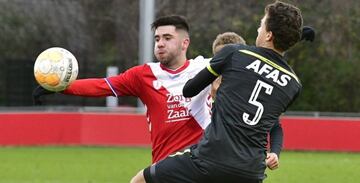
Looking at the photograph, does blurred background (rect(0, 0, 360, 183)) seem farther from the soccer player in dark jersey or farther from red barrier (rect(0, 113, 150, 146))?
the soccer player in dark jersey

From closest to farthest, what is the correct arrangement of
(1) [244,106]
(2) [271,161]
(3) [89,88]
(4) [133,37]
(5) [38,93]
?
(1) [244,106]
(2) [271,161]
(5) [38,93]
(3) [89,88]
(4) [133,37]

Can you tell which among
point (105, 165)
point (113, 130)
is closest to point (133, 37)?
point (113, 130)

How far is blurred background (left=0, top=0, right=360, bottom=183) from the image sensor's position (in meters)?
15.8

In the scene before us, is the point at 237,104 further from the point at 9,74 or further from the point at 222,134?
the point at 9,74

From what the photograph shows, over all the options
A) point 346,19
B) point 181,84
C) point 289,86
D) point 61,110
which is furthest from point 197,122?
point 346,19

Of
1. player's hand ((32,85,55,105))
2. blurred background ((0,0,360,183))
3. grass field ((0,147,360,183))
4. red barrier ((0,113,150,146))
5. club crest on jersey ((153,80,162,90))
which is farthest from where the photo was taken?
red barrier ((0,113,150,146))

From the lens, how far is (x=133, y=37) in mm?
29609

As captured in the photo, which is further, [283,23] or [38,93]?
[38,93]

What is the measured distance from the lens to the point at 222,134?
5.14 meters

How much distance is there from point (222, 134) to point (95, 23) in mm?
25880

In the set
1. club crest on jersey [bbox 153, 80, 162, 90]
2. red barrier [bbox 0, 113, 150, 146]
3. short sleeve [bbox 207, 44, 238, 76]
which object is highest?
short sleeve [bbox 207, 44, 238, 76]

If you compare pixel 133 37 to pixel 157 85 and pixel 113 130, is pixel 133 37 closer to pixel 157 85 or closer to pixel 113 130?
pixel 113 130

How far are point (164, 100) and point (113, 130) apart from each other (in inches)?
514

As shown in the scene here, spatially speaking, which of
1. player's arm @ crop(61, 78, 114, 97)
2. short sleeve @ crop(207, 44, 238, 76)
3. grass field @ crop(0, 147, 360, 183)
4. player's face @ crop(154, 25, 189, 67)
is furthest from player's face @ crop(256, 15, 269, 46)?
grass field @ crop(0, 147, 360, 183)
